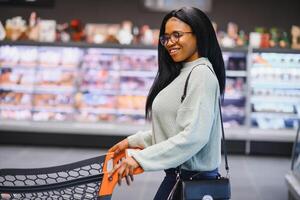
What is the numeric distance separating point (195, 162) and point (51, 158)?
189 inches

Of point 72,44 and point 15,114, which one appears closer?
point 72,44

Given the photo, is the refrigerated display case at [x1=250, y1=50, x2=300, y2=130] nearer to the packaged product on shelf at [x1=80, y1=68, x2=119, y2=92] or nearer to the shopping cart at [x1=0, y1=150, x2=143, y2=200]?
the packaged product on shelf at [x1=80, y1=68, x2=119, y2=92]

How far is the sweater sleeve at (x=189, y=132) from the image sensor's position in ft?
5.04

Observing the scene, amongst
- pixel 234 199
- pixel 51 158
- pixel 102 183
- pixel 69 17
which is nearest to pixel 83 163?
pixel 102 183

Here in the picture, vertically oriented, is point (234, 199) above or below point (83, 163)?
below

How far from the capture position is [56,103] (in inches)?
284

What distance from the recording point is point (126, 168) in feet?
4.86

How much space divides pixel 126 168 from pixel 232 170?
4557 millimetres

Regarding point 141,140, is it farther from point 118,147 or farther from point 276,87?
point 276,87

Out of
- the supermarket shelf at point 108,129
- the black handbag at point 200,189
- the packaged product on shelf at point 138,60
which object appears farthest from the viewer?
the packaged product on shelf at point 138,60

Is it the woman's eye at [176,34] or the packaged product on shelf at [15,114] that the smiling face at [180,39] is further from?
the packaged product on shelf at [15,114]

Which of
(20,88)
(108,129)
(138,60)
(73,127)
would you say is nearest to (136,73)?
(138,60)

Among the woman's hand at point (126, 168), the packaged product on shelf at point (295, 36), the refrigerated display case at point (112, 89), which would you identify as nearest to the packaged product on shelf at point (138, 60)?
the refrigerated display case at point (112, 89)

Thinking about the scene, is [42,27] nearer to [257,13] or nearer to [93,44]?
[93,44]
